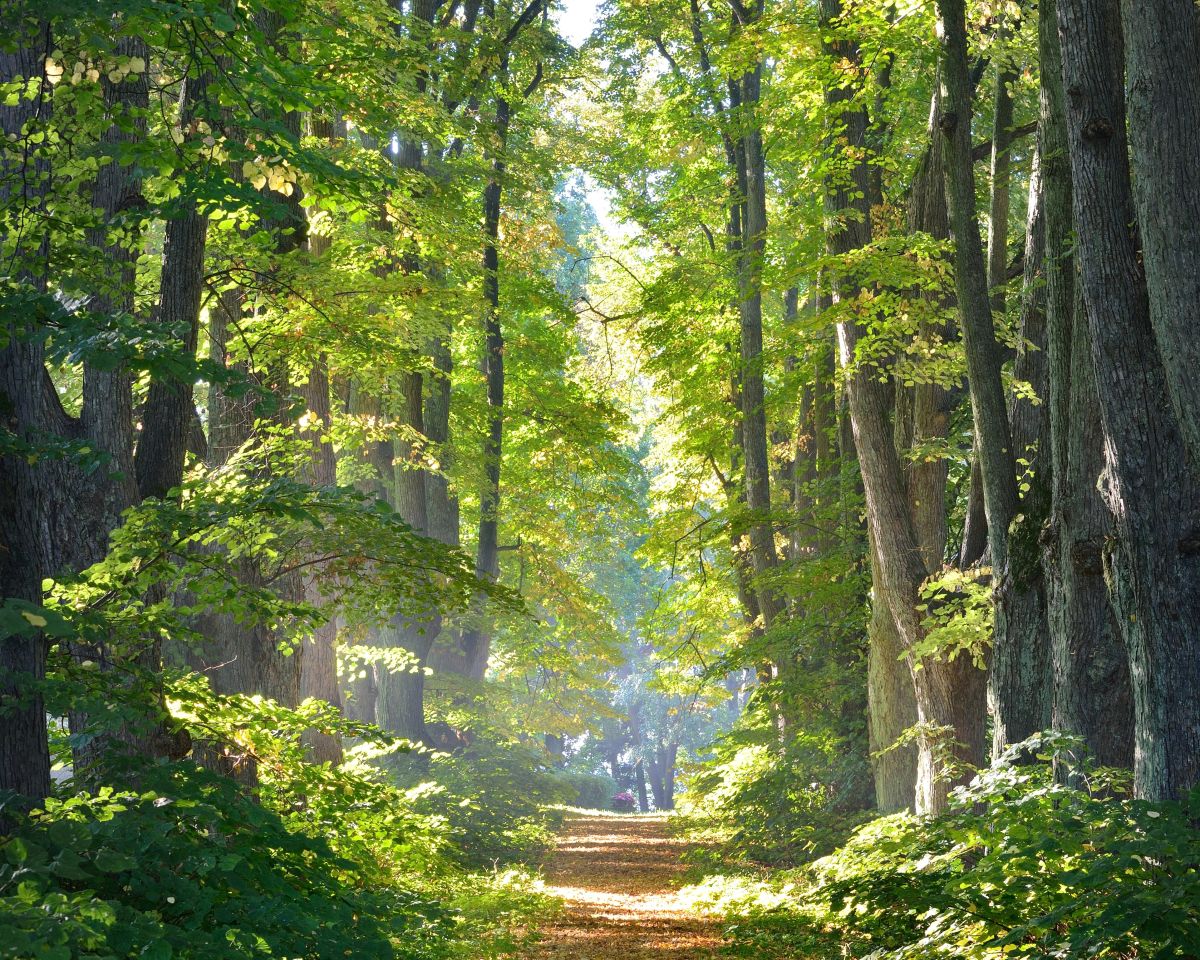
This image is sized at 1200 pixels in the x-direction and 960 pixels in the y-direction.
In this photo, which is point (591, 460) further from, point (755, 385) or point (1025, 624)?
point (1025, 624)

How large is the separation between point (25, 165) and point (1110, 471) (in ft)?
18.4

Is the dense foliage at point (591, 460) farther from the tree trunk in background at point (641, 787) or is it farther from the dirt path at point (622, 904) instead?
the tree trunk in background at point (641, 787)

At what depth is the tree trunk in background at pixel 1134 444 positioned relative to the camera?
5.56m

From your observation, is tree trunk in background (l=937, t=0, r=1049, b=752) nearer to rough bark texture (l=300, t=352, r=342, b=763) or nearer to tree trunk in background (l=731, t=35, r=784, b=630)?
rough bark texture (l=300, t=352, r=342, b=763)

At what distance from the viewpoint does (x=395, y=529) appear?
6.69 meters

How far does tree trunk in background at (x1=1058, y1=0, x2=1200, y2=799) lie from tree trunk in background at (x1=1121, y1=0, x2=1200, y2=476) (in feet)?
0.47

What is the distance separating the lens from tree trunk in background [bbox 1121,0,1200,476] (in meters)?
5.40

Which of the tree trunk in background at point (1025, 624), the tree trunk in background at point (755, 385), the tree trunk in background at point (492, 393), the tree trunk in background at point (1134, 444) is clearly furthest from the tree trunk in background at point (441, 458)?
the tree trunk in background at point (1134, 444)

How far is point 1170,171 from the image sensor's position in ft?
18.0

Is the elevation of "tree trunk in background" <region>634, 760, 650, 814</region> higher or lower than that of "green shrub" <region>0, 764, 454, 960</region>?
lower

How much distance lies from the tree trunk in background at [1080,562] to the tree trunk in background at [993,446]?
2.91 feet

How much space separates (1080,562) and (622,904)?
6.90 metres

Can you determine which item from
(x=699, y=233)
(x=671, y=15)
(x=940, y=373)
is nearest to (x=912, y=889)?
(x=940, y=373)

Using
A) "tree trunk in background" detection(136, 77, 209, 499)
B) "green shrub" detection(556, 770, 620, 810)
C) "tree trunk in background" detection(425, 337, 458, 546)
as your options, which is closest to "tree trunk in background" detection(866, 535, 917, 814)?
"tree trunk in background" detection(136, 77, 209, 499)
